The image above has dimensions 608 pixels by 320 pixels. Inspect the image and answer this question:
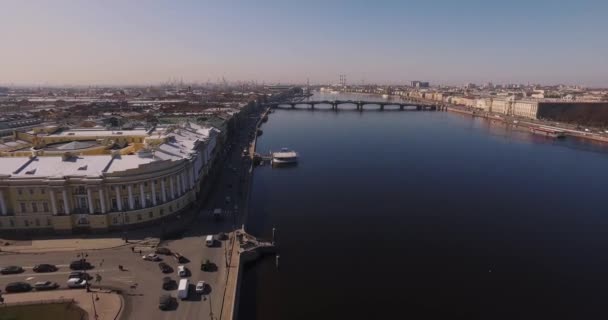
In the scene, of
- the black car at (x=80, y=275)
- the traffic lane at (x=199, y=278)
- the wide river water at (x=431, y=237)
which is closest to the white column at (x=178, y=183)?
the traffic lane at (x=199, y=278)

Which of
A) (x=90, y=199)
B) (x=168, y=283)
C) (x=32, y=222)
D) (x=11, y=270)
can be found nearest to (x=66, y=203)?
(x=90, y=199)

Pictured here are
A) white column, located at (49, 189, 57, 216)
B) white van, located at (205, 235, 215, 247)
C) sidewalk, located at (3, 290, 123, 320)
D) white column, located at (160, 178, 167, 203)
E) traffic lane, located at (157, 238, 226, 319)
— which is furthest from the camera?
white column, located at (160, 178, 167, 203)

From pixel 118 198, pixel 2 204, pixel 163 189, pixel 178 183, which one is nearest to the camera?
pixel 2 204

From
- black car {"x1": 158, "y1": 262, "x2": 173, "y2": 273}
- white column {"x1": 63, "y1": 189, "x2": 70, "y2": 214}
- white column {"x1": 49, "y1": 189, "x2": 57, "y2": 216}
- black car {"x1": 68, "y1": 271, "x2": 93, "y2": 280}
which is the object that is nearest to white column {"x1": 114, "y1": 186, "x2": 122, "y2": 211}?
white column {"x1": 63, "y1": 189, "x2": 70, "y2": 214}

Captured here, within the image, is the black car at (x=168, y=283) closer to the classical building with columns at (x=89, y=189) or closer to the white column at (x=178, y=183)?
the classical building with columns at (x=89, y=189)

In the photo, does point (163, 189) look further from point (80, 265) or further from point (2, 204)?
point (2, 204)

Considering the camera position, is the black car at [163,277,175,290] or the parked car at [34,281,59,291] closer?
the parked car at [34,281,59,291]

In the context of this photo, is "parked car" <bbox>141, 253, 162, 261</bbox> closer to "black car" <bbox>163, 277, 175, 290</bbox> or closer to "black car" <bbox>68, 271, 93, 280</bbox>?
"black car" <bbox>163, 277, 175, 290</bbox>
